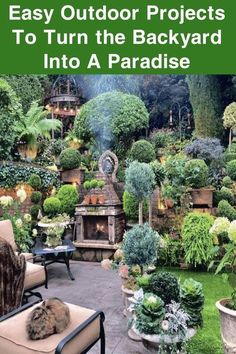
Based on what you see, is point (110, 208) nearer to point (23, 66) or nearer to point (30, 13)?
point (23, 66)

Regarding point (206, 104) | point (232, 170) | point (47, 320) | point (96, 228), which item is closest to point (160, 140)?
point (206, 104)

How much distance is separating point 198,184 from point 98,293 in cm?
298

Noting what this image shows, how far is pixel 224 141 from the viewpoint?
11984mm

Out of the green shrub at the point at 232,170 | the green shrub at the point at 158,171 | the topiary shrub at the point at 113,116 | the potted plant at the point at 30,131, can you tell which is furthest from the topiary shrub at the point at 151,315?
the potted plant at the point at 30,131

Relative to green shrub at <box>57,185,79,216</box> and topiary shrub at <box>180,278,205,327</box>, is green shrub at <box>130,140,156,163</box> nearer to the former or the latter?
green shrub at <box>57,185,79,216</box>

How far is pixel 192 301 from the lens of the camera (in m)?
2.82

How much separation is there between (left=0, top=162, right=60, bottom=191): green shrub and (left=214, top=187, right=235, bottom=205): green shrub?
13.1 ft

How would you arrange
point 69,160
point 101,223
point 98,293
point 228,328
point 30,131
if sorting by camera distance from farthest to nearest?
point 30,131, point 69,160, point 101,223, point 98,293, point 228,328

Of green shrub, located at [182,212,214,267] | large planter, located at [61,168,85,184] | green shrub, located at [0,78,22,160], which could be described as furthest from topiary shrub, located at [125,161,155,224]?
green shrub, located at [0,78,22,160]

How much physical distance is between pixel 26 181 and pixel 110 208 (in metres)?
2.55

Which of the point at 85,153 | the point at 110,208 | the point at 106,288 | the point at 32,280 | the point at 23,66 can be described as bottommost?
the point at 106,288

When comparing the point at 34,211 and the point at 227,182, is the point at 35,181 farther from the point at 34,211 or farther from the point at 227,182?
the point at 227,182

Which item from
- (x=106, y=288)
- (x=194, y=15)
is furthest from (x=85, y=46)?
(x=106, y=288)

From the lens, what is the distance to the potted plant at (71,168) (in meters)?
8.41
